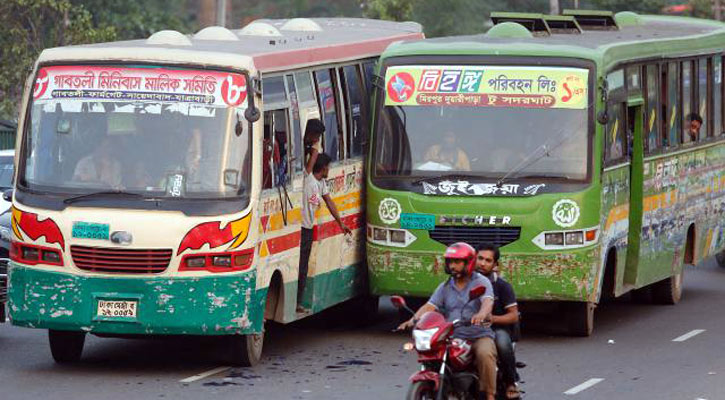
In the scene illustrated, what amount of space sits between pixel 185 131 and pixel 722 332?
6401mm

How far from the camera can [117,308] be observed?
1373 centimetres

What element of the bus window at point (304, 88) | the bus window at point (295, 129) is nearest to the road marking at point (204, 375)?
the bus window at point (295, 129)

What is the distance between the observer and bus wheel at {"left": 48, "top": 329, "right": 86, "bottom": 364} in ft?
47.6

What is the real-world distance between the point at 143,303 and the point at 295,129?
2.36 meters

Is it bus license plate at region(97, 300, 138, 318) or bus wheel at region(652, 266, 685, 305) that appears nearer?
bus license plate at region(97, 300, 138, 318)

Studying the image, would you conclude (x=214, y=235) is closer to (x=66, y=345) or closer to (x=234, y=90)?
(x=234, y=90)

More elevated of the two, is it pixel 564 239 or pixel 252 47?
pixel 252 47

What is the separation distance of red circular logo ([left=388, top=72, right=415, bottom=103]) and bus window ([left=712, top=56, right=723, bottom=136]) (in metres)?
6.35

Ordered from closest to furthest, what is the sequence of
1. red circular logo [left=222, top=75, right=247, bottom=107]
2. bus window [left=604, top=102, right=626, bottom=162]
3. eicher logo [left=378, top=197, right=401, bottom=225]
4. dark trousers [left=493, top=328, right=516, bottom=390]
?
1. dark trousers [left=493, top=328, right=516, bottom=390]
2. red circular logo [left=222, top=75, right=247, bottom=107]
3. eicher logo [left=378, top=197, right=401, bottom=225]
4. bus window [left=604, top=102, right=626, bottom=162]

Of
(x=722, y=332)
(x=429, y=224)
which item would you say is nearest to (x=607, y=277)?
(x=722, y=332)

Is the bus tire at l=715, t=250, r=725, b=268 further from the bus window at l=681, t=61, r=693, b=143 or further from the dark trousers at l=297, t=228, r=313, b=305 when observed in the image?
the dark trousers at l=297, t=228, r=313, b=305

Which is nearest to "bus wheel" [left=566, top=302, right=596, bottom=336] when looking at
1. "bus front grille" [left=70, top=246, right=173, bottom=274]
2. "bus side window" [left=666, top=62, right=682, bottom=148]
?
"bus side window" [left=666, top=62, right=682, bottom=148]

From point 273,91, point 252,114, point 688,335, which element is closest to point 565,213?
point 688,335

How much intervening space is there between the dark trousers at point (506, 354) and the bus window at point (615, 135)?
231 inches
